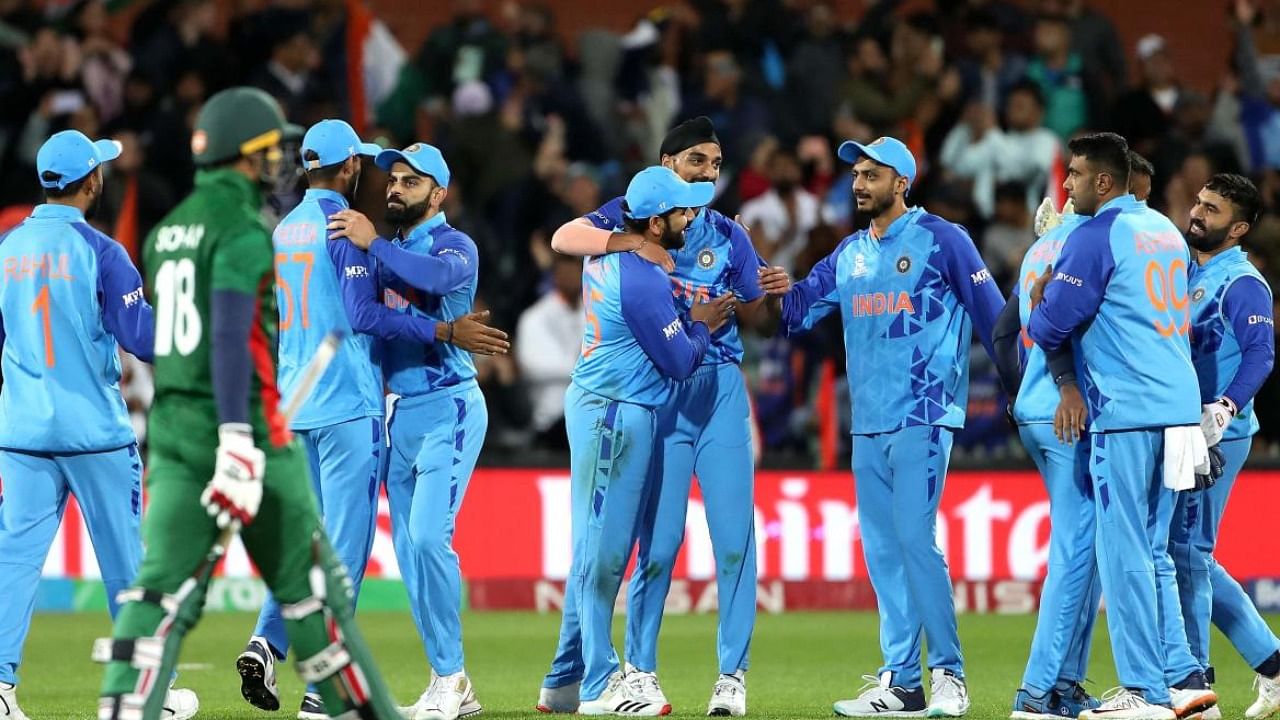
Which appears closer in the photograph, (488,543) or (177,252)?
(177,252)

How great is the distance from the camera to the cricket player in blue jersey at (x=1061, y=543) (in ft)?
29.9

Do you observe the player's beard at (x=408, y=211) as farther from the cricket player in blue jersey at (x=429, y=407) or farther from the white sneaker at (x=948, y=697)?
the white sneaker at (x=948, y=697)

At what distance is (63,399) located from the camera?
368 inches

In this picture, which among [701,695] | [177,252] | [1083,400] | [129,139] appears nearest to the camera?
Result: [177,252]

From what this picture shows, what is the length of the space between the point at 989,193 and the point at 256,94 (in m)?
12.5

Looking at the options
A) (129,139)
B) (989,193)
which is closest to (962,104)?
(989,193)

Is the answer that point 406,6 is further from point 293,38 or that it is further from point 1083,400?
point 1083,400

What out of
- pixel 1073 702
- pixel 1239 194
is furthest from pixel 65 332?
pixel 1239 194

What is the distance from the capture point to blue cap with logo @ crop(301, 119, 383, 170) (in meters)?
9.72

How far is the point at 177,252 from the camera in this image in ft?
23.0

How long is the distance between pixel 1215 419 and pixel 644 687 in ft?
10.1

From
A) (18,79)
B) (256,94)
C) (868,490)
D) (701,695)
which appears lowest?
(701,695)

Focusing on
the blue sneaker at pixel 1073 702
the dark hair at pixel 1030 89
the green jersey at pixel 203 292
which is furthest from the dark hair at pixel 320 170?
the dark hair at pixel 1030 89

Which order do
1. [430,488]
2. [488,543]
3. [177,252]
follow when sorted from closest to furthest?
[177,252], [430,488], [488,543]
